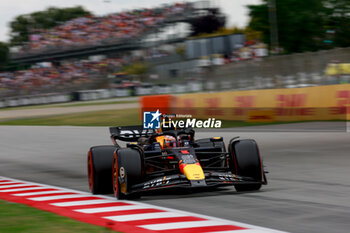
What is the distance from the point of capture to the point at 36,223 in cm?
643

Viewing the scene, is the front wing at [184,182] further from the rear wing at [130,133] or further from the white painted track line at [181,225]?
the rear wing at [130,133]

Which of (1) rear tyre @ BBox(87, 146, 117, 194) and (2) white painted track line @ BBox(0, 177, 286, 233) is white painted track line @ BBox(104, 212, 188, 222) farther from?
(1) rear tyre @ BBox(87, 146, 117, 194)

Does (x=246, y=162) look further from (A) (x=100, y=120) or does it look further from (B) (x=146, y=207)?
(A) (x=100, y=120)

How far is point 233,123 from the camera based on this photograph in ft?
73.7

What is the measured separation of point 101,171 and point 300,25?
3870cm

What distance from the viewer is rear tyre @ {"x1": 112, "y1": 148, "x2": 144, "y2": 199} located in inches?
306

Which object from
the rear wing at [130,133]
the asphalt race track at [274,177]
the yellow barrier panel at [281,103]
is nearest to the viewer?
the asphalt race track at [274,177]

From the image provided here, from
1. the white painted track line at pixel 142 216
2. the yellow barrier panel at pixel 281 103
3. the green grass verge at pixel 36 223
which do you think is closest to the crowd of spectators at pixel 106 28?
the yellow barrier panel at pixel 281 103

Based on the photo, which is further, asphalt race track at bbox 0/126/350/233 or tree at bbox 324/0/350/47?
tree at bbox 324/0/350/47

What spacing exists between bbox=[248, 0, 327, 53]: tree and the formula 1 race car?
37.5m

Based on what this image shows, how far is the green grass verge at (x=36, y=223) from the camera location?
19.5 feet

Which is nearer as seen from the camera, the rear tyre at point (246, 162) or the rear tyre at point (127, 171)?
the rear tyre at point (127, 171)

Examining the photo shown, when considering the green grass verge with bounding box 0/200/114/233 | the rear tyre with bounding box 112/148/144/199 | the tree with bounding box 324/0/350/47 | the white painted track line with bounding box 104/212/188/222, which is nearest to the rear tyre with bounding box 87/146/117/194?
the rear tyre with bounding box 112/148/144/199

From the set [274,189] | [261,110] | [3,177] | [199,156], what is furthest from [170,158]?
[261,110]
